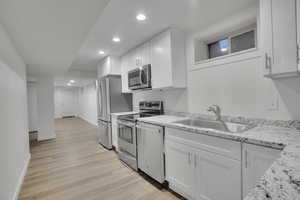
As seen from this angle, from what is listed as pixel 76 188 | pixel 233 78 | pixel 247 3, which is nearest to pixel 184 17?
pixel 247 3

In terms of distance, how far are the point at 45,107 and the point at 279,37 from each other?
5930 mm

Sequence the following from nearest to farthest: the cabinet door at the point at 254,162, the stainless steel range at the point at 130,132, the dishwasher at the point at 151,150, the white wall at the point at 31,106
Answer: the cabinet door at the point at 254,162 < the dishwasher at the point at 151,150 < the stainless steel range at the point at 130,132 < the white wall at the point at 31,106

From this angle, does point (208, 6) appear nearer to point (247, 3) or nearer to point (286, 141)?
point (247, 3)

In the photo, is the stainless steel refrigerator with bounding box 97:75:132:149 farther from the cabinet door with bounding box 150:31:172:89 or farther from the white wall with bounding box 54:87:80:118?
the white wall with bounding box 54:87:80:118

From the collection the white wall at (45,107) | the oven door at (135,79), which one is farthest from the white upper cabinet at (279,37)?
the white wall at (45,107)

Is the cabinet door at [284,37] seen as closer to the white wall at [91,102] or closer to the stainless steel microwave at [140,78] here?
the stainless steel microwave at [140,78]

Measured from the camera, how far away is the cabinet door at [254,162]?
1.15m

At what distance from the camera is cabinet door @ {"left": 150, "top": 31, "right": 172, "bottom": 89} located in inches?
94.9

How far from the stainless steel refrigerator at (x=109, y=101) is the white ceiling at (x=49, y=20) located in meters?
1.52

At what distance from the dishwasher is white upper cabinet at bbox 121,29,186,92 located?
76cm

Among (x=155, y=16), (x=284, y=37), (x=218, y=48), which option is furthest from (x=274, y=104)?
(x=155, y=16)

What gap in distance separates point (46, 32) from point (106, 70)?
219 centimetres

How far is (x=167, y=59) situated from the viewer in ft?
8.00

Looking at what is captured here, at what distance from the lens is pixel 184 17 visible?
2.06m
